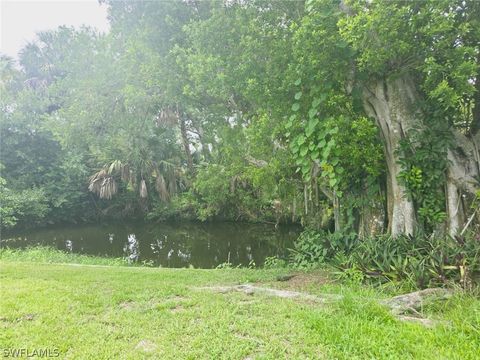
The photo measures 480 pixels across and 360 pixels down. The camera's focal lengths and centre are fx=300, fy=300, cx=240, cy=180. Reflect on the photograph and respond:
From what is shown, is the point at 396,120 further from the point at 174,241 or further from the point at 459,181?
the point at 174,241

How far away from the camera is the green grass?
225 cm

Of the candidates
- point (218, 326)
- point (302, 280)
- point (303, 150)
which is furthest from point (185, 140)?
point (218, 326)

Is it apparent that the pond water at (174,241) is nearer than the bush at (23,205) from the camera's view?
Yes

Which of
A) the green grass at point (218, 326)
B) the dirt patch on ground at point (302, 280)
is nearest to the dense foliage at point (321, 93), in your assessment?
the dirt patch on ground at point (302, 280)

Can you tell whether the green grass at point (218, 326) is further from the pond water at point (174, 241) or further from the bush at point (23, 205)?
the bush at point (23, 205)

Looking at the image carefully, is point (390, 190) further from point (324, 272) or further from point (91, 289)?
point (91, 289)

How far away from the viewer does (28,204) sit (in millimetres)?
12867

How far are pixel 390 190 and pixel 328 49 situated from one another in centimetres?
270

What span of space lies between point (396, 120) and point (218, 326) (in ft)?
13.4

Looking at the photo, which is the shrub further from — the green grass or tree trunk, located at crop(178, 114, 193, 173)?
tree trunk, located at crop(178, 114, 193, 173)

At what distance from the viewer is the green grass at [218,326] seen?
2246mm

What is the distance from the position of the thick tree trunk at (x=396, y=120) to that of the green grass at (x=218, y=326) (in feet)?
5.48

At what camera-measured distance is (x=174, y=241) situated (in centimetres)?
1242

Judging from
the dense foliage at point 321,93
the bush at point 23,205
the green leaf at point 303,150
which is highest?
the dense foliage at point 321,93
